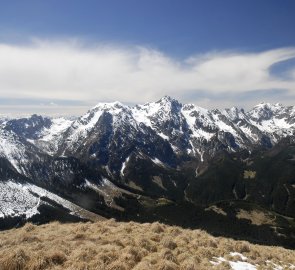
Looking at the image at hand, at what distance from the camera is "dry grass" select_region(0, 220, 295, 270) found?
2331 cm

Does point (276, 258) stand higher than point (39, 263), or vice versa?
point (39, 263)

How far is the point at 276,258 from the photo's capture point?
32969mm

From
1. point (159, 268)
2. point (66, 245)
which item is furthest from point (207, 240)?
point (66, 245)

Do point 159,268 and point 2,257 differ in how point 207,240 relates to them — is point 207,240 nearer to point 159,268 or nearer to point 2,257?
point 159,268

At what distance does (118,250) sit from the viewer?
26359mm

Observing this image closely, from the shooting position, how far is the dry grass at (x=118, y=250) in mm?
23312

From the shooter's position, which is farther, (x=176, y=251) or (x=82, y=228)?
(x=82, y=228)

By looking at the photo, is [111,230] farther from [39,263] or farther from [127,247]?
[39,263]

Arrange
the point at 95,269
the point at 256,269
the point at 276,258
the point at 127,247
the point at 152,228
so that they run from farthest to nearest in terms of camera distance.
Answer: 1. the point at 152,228
2. the point at 276,258
3. the point at 256,269
4. the point at 127,247
5. the point at 95,269

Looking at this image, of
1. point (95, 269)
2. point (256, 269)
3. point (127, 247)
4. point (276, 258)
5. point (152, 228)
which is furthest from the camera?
point (152, 228)

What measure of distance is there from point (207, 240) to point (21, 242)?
50.4 feet

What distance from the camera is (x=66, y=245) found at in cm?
2709

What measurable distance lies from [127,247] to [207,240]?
31.1 ft

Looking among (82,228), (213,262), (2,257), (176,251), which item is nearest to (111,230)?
(82,228)
